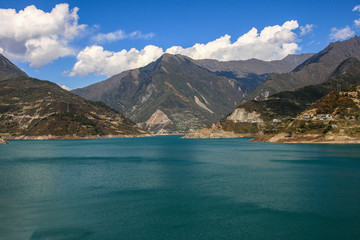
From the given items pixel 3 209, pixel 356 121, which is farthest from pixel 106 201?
pixel 356 121

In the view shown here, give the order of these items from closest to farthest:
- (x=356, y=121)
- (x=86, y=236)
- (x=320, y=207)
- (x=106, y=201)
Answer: (x=86, y=236) < (x=320, y=207) < (x=106, y=201) < (x=356, y=121)

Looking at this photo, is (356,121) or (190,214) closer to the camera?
(190,214)

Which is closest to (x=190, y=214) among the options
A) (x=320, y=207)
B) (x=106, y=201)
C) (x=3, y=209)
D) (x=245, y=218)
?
(x=245, y=218)

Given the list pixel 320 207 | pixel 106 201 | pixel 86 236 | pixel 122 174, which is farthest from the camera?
pixel 122 174

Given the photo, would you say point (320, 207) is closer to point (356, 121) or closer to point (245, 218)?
point (245, 218)

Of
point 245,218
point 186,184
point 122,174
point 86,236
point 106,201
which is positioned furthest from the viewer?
point 122,174

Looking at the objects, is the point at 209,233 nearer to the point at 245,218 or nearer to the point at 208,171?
the point at 245,218

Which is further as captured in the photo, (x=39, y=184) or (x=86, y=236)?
(x=39, y=184)

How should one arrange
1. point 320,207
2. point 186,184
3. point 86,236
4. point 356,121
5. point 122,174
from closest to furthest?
point 86,236
point 320,207
point 186,184
point 122,174
point 356,121
